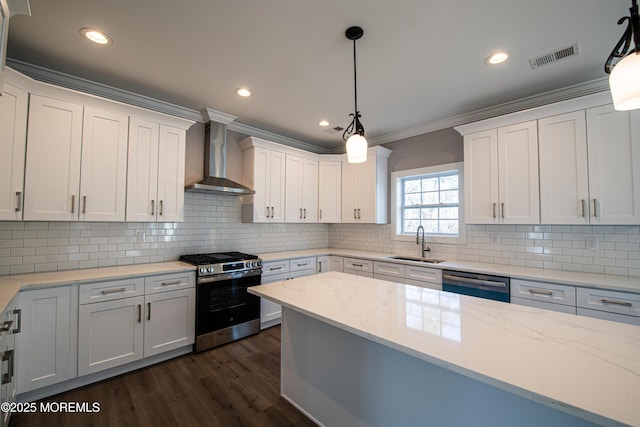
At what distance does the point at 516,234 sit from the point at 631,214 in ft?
3.08

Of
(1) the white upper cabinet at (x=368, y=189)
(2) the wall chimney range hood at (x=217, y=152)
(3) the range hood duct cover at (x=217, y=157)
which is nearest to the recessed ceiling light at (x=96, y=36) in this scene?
(2) the wall chimney range hood at (x=217, y=152)

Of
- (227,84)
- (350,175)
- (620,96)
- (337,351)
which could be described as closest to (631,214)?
(620,96)

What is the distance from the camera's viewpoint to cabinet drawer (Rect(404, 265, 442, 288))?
3.11m

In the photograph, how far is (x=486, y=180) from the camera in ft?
10.0

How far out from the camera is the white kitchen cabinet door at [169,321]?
2.62 metres

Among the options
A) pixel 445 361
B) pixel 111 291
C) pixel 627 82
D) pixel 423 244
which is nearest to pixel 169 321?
Result: pixel 111 291

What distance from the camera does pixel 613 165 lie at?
2377 millimetres

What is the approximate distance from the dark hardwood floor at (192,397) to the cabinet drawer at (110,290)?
2.48 ft

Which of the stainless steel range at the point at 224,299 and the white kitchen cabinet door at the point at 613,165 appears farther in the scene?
the stainless steel range at the point at 224,299

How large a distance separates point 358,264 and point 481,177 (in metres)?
1.92

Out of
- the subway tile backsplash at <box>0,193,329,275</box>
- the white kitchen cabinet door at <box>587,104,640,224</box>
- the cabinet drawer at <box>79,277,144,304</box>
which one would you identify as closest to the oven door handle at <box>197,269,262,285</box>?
the cabinet drawer at <box>79,277,144,304</box>

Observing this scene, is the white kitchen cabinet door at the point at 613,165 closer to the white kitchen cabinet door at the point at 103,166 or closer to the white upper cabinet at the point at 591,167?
the white upper cabinet at the point at 591,167

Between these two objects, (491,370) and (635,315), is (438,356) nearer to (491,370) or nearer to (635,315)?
(491,370)

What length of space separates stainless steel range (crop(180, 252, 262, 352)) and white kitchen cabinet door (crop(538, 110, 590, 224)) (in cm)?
319
